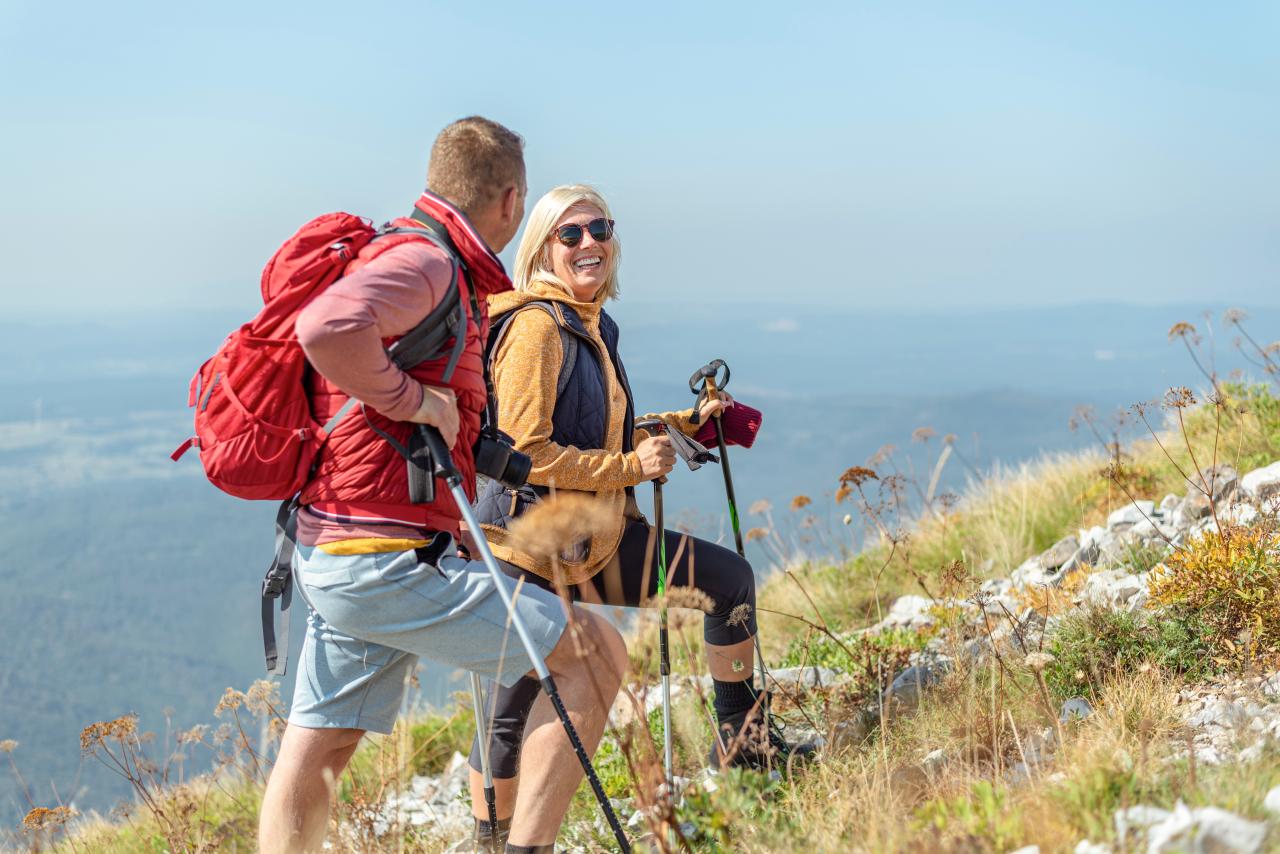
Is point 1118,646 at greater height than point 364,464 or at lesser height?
lesser

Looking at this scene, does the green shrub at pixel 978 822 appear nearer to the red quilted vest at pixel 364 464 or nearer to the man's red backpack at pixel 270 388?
the red quilted vest at pixel 364 464

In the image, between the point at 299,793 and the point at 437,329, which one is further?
the point at 299,793

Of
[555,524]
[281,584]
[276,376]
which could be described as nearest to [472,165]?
[276,376]

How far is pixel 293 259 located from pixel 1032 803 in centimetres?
257

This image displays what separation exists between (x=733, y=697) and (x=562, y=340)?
1.70 m

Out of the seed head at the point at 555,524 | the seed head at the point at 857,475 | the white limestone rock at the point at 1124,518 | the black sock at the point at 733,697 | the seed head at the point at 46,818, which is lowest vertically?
the seed head at the point at 46,818

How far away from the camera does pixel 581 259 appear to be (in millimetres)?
4785

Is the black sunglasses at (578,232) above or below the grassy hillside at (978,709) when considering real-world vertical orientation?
above

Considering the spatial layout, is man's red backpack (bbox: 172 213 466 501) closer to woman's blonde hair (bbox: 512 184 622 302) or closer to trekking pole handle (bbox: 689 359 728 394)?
woman's blonde hair (bbox: 512 184 622 302)

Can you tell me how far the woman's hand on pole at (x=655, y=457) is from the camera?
14.4 feet

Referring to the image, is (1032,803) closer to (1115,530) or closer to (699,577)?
(699,577)

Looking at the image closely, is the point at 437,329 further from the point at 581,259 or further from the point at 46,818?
the point at 46,818

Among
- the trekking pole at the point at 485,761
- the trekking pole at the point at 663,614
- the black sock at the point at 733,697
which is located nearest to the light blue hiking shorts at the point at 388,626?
the trekking pole at the point at 485,761

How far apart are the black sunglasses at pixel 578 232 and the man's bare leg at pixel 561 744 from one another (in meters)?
1.84
